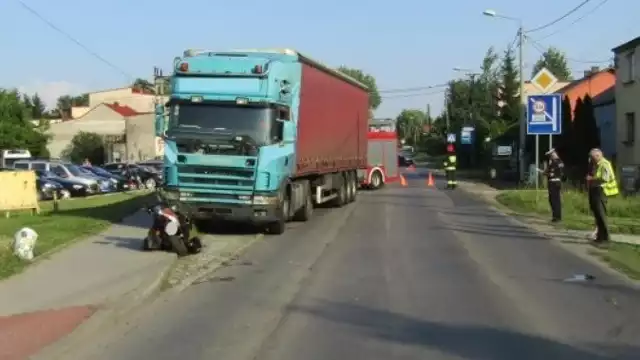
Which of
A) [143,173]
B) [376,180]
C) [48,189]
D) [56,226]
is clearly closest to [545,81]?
[56,226]

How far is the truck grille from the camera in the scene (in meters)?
17.8

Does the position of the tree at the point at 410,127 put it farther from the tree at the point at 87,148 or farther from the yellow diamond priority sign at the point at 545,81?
the yellow diamond priority sign at the point at 545,81

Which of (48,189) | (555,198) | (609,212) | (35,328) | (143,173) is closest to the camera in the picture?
(35,328)

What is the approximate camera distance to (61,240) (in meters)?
16.0

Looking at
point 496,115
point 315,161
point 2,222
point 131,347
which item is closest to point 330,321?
point 131,347

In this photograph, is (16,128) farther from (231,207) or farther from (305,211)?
(231,207)

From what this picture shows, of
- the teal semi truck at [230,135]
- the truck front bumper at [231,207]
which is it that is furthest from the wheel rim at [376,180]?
the truck front bumper at [231,207]

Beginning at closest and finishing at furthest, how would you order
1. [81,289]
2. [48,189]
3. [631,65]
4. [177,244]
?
[81,289]
[177,244]
[48,189]
[631,65]

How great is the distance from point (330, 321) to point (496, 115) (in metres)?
63.6

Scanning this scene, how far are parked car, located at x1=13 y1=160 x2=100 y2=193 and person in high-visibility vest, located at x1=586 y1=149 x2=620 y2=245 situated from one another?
26.5 m

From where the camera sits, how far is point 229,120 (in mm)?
17875

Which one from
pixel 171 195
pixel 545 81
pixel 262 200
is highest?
pixel 545 81

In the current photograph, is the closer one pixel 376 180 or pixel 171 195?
pixel 171 195

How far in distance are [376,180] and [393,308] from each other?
2939cm
